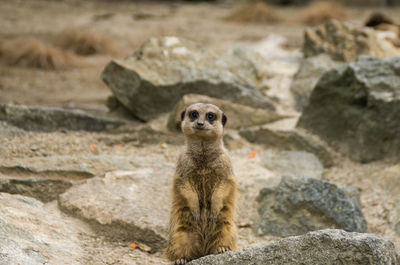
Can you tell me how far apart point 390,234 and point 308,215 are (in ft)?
2.06

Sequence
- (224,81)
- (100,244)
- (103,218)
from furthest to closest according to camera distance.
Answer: (224,81)
(103,218)
(100,244)

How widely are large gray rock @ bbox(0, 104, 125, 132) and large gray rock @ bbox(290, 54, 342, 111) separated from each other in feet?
7.15

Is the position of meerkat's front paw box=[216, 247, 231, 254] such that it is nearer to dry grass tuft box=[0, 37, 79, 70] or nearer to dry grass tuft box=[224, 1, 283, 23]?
dry grass tuft box=[0, 37, 79, 70]

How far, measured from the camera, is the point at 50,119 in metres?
5.14

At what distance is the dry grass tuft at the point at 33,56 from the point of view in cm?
840

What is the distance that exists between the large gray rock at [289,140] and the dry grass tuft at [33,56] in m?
4.52

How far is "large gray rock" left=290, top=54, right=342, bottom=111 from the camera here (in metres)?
6.00

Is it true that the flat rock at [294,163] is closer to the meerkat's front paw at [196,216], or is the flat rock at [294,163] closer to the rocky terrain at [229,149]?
the rocky terrain at [229,149]

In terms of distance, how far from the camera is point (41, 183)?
390 centimetres

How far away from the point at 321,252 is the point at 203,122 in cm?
104

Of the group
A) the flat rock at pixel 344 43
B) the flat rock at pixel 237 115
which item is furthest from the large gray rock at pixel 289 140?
the flat rock at pixel 344 43

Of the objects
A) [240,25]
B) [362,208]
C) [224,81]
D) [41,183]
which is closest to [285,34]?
[240,25]

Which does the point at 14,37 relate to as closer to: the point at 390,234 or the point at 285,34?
the point at 285,34

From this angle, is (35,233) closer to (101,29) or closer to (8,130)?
(8,130)
